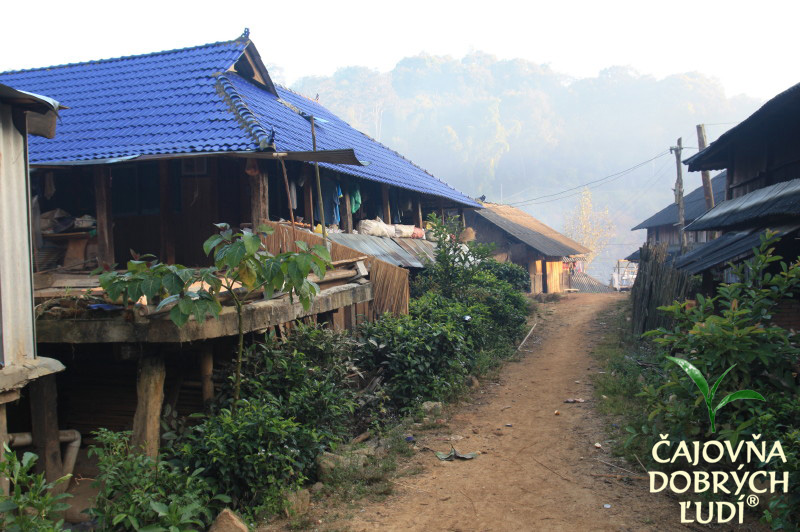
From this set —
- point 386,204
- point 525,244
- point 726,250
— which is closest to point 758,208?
point 726,250

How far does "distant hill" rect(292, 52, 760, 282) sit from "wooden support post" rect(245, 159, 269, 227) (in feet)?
195

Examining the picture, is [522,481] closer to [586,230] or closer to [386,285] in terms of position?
[386,285]

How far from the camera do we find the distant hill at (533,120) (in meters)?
75.6

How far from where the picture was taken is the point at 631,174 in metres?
76.8

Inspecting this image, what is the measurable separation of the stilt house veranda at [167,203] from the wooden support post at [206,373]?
0.6 inches

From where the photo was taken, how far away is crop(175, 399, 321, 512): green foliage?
17.1ft

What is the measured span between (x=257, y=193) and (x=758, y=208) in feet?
25.8

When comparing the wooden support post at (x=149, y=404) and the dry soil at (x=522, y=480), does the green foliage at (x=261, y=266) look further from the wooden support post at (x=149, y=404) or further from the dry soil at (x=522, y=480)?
the dry soil at (x=522, y=480)

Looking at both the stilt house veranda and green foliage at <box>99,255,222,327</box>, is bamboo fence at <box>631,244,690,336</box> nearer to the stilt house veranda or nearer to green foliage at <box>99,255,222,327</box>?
the stilt house veranda

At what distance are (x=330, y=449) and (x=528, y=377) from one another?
527 centimetres

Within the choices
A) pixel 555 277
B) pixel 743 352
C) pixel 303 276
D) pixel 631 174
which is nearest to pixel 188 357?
pixel 303 276

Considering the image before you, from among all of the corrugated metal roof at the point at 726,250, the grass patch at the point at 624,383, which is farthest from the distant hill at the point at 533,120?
the corrugated metal roof at the point at 726,250

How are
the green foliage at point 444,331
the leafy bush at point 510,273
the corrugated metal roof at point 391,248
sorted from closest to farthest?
the green foliage at point 444,331
the corrugated metal roof at point 391,248
the leafy bush at point 510,273

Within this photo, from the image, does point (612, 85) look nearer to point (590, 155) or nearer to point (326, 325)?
point (590, 155)
